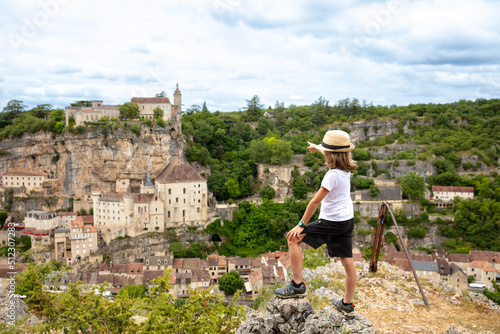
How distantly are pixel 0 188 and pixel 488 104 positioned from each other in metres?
66.1

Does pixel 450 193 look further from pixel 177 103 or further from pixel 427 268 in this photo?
pixel 177 103

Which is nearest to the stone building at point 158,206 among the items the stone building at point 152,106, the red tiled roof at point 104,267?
the red tiled roof at point 104,267

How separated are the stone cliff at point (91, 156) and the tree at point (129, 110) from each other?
2515 millimetres

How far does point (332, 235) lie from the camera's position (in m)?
4.99

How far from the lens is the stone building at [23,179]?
37438 millimetres

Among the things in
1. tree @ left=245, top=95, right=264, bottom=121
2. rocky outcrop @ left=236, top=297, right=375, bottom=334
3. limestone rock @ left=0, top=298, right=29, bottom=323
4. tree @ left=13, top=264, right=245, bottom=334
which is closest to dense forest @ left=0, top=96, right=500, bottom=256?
tree @ left=245, top=95, right=264, bottom=121

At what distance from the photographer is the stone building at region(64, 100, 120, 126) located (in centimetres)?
3884

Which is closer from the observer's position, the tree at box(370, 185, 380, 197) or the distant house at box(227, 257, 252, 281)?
the distant house at box(227, 257, 252, 281)

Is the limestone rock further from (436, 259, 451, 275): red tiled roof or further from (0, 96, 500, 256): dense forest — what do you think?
(436, 259, 451, 275): red tiled roof

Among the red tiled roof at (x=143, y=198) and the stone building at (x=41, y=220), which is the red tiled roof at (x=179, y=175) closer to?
the red tiled roof at (x=143, y=198)

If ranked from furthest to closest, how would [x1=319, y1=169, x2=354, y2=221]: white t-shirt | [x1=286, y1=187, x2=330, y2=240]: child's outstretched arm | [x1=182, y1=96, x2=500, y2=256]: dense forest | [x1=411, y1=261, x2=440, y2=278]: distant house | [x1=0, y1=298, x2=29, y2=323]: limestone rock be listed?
[x1=182, y1=96, x2=500, y2=256]: dense forest, [x1=411, y1=261, x2=440, y2=278]: distant house, [x1=0, y1=298, x2=29, y2=323]: limestone rock, [x1=319, y1=169, x2=354, y2=221]: white t-shirt, [x1=286, y1=187, x2=330, y2=240]: child's outstretched arm

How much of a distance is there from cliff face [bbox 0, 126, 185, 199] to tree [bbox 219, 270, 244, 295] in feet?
54.6

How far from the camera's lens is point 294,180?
141 feet

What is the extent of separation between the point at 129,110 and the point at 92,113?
366 cm
